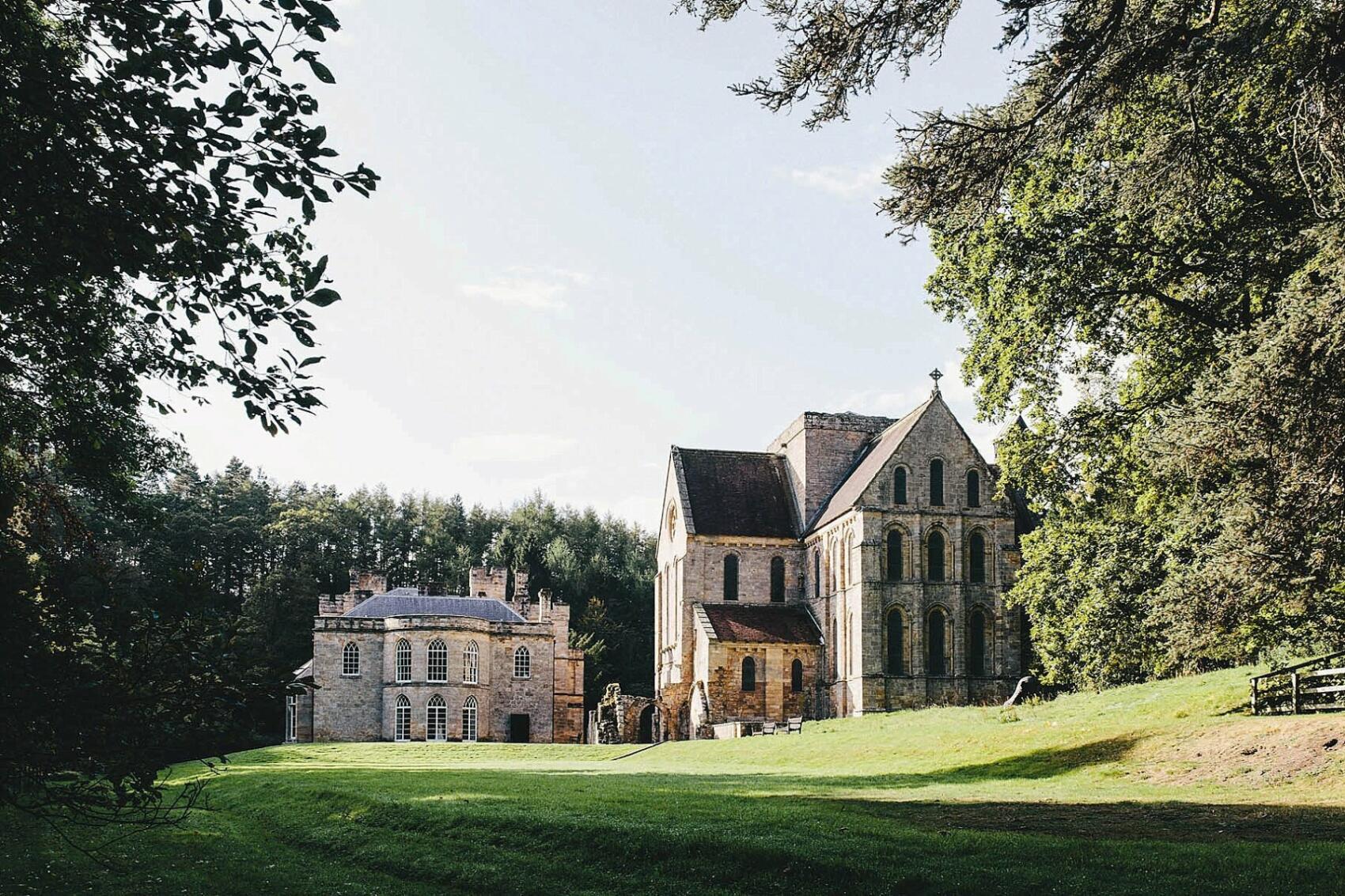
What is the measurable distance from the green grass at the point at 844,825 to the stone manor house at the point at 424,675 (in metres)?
26.5

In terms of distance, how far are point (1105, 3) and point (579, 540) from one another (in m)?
78.4

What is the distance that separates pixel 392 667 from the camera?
54.3 metres

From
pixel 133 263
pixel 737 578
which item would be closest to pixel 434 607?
pixel 737 578

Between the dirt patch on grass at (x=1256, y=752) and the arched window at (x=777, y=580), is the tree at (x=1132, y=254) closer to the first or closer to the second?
the dirt patch on grass at (x=1256, y=752)

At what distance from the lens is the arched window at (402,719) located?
53938 millimetres

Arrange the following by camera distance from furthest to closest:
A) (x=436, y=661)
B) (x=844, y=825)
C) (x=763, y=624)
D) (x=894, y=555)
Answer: (x=436, y=661)
(x=763, y=624)
(x=894, y=555)
(x=844, y=825)

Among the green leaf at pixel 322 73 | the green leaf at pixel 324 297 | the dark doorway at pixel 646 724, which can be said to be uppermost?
the green leaf at pixel 322 73

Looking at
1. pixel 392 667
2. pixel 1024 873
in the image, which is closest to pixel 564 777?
pixel 1024 873

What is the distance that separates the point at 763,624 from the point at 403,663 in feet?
55.5

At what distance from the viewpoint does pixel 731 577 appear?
5416cm

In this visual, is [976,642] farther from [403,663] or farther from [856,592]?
[403,663]

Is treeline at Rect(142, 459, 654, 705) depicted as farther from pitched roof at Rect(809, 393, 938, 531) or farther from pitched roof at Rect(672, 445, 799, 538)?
pitched roof at Rect(809, 393, 938, 531)

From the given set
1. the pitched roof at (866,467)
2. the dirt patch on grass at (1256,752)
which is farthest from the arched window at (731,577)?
the dirt patch on grass at (1256,752)

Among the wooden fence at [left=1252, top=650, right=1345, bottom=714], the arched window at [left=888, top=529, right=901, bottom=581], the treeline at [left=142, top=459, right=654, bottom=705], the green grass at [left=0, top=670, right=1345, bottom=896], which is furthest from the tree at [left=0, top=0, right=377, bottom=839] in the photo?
the treeline at [left=142, top=459, right=654, bottom=705]
